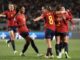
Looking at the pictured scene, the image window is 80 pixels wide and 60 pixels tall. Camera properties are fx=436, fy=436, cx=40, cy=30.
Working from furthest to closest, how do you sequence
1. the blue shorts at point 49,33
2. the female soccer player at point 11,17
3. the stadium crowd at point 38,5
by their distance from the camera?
the stadium crowd at point 38,5, the female soccer player at point 11,17, the blue shorts at point 49,33

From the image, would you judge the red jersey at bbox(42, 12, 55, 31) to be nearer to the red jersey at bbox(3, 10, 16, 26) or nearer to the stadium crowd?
the red jersey at bbox(3, 10, 16, 26)

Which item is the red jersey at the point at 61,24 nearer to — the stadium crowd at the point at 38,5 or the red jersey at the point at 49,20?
the red jersey at the point at 49,20

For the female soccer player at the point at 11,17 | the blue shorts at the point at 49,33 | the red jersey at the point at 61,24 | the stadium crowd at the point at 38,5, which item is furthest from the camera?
the stadium crowd at the point at 38,5

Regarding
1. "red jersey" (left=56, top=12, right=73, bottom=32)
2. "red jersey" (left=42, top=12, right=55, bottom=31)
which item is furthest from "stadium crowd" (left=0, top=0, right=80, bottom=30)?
"red jersey" (left=42, top=12, right=55, bottom=31)

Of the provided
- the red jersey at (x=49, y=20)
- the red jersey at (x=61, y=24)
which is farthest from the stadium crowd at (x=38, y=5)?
the red jersey at (x=49, y=20)

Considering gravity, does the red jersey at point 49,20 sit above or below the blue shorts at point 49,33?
above

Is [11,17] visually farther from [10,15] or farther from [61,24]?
[61,24]

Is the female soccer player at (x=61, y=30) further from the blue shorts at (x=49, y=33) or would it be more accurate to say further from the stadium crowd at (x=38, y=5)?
the stadium crowd at (x=38, y=5)

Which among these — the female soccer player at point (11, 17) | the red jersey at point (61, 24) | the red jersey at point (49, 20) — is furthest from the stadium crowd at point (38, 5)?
the red jersey at point (49, 20)

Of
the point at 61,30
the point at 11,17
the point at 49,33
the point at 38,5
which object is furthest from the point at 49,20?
the point at 38,5

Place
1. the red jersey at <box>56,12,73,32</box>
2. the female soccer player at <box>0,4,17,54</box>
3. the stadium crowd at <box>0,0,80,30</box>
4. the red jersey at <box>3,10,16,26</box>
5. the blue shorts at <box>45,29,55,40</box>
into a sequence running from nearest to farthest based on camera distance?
the blue shorts at <box>45,29,55,40</box> < the red jersey at <box>56,12,73,32</box> < the female soccer player at <box>0,4,17,54</box> < the red jersey at <box>3,10,16,26</box> < the stadium crowd at <box>0,0,80,30</box>

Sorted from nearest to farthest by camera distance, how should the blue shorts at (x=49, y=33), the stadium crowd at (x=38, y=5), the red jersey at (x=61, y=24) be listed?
the blue shorts at (x=49, y=33) < the red jersey at (x=61, y=24) < the stadium crowd at (x=38, y=5)

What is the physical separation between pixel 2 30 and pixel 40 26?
337 cm

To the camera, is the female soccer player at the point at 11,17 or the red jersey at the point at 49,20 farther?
the female soccer player at the point at 11,17
